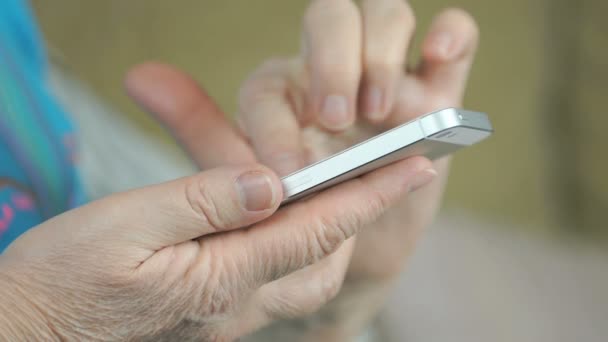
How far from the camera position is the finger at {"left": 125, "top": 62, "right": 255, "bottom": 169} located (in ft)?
2.30

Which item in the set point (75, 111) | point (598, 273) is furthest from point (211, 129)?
point (598, 273)

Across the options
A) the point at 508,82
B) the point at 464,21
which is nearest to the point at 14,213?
the point at 464,21

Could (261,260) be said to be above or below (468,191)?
above

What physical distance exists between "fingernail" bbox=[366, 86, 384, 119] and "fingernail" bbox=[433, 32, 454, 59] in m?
0.09

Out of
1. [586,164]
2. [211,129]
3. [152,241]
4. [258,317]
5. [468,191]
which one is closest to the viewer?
[152,241]

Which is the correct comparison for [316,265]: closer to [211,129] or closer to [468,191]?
[211,129]

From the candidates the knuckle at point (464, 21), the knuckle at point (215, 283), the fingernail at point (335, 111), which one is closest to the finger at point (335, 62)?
the fingernail at point (335, 111)

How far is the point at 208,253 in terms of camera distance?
1.53ft

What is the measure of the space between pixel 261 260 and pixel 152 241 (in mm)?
89

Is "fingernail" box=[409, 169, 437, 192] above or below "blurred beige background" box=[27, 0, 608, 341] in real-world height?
above

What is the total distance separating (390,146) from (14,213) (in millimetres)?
494

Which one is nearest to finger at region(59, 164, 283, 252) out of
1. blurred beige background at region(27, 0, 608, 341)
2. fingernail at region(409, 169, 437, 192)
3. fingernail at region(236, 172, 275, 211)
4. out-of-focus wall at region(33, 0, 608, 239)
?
fingernail at region(236, 172, 275, 211)

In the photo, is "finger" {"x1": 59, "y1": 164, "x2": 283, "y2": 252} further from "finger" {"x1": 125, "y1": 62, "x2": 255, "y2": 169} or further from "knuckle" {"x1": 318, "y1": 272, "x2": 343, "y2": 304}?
"finger" {"x1": 125, "y1": 62, "x2": 255, "y2": 169}

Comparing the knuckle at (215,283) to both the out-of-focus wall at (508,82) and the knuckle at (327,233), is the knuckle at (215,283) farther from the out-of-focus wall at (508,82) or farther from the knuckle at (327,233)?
Result: the out-of-focus wall at (508,82)
